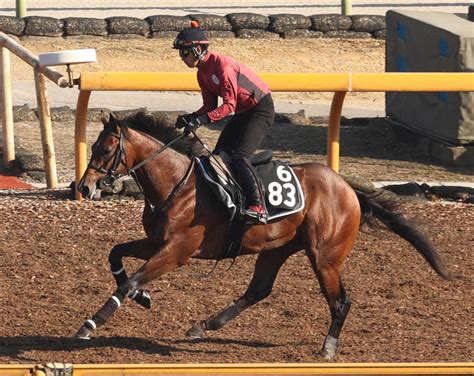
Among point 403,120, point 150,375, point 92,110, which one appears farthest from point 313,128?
point 150,375

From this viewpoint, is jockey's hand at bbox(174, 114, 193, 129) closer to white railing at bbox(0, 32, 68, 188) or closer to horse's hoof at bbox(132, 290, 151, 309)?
horse's hoof at bbox(132, 290, 151, 309)

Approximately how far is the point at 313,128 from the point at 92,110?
269 cm

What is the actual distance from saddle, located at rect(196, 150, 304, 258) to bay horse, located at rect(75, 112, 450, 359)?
0.19 feet

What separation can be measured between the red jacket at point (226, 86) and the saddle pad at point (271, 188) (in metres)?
0.35

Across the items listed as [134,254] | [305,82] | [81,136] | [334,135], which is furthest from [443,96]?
[134,254]

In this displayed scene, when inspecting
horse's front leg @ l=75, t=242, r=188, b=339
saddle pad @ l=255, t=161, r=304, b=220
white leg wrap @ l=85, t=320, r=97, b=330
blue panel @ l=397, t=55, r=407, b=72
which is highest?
saddle pad @ l=255, t=161, r=304, b=220

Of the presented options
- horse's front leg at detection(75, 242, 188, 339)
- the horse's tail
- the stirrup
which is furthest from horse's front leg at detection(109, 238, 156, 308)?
the horse's tail

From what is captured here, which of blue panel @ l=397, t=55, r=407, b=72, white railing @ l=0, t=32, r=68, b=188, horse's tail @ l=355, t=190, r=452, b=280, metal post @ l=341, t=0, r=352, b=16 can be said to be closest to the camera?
horse's tail @ l=355, t=190, r=452, b=280

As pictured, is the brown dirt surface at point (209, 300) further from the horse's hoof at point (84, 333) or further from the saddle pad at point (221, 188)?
the saddle pad at point (221, 188)

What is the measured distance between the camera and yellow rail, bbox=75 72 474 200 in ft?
39.1

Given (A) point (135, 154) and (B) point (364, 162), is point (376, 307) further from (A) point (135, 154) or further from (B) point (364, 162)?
(B) point (364, 162)

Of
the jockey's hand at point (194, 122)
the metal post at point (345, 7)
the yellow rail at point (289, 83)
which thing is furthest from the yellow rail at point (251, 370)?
the metal post at point (345, 7)

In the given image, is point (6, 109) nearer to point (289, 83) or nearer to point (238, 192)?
point (289, 83)

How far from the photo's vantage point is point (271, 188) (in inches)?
341
